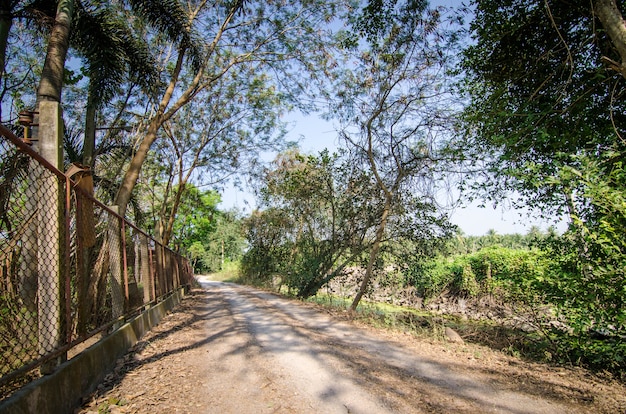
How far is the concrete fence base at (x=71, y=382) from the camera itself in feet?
8.73

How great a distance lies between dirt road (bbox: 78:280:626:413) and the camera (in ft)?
12.0

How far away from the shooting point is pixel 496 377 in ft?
15.7

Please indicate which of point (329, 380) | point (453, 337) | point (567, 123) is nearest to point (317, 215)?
point (453, 337)

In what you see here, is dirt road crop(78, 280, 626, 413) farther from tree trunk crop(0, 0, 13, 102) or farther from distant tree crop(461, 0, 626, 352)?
tree trunk crop(0, 0, 13, 102)

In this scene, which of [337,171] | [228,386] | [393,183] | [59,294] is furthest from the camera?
[337,171]

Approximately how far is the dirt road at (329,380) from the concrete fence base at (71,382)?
0.15 metres

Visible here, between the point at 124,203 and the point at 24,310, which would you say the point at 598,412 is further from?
the point at 124,203

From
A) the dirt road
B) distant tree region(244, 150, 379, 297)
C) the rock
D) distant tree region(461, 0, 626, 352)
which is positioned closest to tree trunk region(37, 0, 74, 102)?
the dirt road

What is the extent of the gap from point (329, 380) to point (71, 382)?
2.67 meters

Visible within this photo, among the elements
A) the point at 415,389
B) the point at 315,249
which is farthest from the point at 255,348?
the point at 315,249

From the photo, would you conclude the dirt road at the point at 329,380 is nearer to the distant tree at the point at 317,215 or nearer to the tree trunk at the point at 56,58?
the tree trunk at the point at 56,58

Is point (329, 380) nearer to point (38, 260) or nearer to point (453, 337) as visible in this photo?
point (38, 260)

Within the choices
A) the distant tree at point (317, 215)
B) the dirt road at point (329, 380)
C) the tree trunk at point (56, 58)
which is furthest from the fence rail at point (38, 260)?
the distant tree at point (317, 215)

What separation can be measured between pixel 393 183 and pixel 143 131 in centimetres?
930
